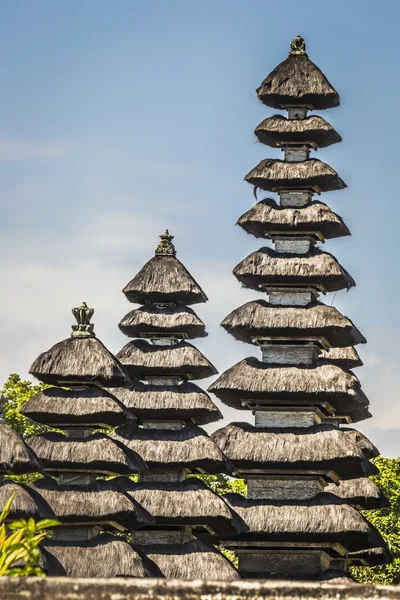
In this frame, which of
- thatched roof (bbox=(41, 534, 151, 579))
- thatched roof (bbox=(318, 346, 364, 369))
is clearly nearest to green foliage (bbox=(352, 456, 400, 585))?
thatched roof (bbox=(318, 346, 364, 369))

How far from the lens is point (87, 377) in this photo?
1225 inches

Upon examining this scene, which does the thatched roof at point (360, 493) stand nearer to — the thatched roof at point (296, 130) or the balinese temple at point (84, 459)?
the balinese temple at point (84, 459)

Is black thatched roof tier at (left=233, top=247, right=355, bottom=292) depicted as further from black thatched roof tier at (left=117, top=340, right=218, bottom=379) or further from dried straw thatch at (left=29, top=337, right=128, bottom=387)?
dried straw thatch at (left=29, top=337, right=128, bottom=387)

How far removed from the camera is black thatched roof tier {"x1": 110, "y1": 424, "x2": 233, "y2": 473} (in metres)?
33.1

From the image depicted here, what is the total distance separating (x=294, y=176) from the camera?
37719 millimetres

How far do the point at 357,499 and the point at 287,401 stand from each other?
171 inches

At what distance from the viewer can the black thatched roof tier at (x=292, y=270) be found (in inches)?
1431

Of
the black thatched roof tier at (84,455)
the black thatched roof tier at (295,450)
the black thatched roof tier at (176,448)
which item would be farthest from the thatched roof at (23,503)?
the black thatched roof tier at (295,450)

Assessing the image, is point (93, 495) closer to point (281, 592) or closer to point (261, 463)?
point (261, 463)

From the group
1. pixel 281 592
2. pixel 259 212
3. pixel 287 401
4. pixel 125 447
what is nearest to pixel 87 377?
pixel 125 447

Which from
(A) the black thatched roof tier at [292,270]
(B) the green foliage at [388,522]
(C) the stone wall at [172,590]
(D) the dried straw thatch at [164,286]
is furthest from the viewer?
(B) the green foliage at [388,522]

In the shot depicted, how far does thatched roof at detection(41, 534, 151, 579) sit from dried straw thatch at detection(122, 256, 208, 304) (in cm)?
792

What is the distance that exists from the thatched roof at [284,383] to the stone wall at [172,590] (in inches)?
953

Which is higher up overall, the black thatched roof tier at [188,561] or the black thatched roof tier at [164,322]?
the black thatched roof tier at [164,322]
